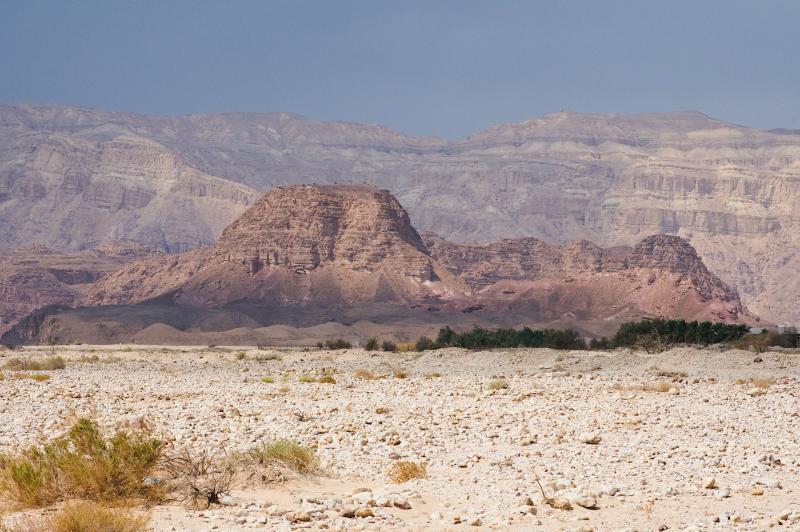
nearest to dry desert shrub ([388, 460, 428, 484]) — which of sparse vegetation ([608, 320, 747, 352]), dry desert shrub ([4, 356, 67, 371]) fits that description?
dry desert shrub ([4, 356, 67, 371])

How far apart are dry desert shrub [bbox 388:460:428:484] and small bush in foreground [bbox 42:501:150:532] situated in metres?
5.13

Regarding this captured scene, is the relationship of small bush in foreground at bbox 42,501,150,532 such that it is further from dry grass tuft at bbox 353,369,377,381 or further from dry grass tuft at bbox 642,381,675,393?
dry grass tuft at bbox 353,369,377,381

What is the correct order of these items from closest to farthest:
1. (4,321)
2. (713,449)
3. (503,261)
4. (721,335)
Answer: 1. (713,449)
2. (721,335)
3. (4,321)
4. (503,261)

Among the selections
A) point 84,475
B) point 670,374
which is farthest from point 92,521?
point 670,374

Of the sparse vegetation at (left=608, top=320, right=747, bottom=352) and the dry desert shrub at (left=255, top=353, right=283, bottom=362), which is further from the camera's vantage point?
the dry desert shrub at (left=255, top=353, right=283, bottom=362)

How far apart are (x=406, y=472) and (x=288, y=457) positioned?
1653 mm

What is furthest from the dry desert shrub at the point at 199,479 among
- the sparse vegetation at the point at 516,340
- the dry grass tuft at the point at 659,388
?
the sparse vegetation at the point at 516,340

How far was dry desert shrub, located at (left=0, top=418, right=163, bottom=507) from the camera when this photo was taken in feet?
45.0

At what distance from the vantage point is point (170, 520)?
1343cm

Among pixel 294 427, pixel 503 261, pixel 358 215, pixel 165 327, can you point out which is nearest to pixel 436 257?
pixel 503 261

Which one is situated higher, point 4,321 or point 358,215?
point 358,215

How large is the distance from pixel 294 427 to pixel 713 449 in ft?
24.3

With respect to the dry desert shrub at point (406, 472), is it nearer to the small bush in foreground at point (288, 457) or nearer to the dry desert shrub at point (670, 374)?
the small bush in foreground at point (288, 457)

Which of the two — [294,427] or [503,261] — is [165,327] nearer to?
[503,261]
